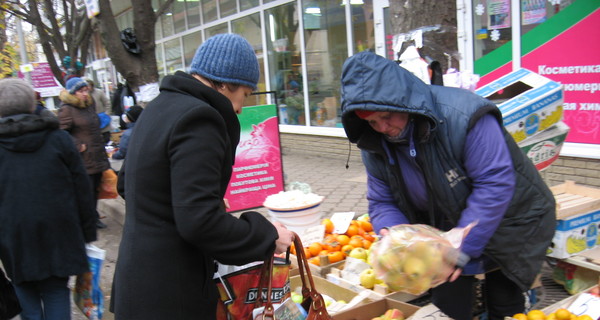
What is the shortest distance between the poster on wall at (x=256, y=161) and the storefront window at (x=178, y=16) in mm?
10671

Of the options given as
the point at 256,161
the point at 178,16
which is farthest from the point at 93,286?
the point at 178,16

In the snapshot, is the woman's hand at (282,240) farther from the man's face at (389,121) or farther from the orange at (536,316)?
the orange at (536,316)

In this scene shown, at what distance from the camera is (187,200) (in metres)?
1.74

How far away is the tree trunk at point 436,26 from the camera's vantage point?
370cm

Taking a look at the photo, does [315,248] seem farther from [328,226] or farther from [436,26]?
[436,26]

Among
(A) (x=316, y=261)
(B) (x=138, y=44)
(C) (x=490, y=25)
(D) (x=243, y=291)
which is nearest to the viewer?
(D) (x=243, y=291)

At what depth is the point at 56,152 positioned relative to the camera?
3.17 m

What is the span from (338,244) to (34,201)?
7.64 feet

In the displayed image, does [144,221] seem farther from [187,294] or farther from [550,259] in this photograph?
[550,259]

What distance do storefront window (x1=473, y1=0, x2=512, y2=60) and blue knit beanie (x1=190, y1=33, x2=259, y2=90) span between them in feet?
17.5

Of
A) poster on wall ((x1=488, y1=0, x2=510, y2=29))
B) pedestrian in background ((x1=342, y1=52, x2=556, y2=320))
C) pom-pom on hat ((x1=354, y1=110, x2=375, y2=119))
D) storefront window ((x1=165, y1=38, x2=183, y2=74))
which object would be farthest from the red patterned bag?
storefront window ((x1=165, y1=38, x2=183, y2=74))

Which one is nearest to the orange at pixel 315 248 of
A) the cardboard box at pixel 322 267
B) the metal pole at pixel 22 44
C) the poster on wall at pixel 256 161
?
the cardboard box at pixel 322 267

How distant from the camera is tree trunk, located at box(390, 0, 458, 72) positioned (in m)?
3.70

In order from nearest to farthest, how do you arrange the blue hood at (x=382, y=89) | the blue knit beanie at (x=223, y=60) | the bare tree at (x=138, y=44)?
the blue knit beanie at (x=223, y=60), the blue hood at (x=382, y=89), the bare tree at (x=138, y=44)
